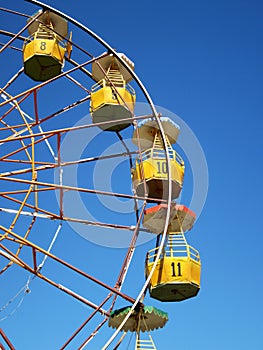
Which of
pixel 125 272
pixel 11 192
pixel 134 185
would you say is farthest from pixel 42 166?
pixel 125 272

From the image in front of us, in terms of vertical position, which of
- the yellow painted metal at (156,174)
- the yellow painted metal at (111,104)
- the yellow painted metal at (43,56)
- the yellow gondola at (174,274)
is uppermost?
the yellow painted metal at (43,56)

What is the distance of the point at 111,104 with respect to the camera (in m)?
15.4

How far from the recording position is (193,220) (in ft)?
48.9

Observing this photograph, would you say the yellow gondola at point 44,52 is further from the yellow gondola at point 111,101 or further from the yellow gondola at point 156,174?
the yellow gondola at point 156,174

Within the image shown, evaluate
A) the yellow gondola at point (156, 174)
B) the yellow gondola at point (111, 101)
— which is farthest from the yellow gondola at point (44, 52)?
the yellow gondola at point (156, 174)

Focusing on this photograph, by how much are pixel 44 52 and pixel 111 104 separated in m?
2.15

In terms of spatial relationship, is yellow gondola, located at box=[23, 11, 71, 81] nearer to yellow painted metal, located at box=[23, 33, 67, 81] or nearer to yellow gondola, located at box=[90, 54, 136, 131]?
yellow painted metal, located at box=[23, 33, 67, 81]

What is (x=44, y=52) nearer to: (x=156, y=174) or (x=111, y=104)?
(x=111, y=104)

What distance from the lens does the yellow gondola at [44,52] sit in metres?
15.9

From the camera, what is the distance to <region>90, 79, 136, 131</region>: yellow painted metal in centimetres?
1541

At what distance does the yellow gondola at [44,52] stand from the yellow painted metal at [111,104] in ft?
4.28

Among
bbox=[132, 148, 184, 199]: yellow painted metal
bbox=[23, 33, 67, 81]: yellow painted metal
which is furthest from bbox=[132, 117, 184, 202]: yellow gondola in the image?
bbox=[23, 33, 67, 81]: yellow painted metal

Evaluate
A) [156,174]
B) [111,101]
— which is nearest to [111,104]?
[111,101]

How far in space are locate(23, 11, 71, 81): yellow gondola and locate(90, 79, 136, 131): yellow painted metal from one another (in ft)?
4.28
